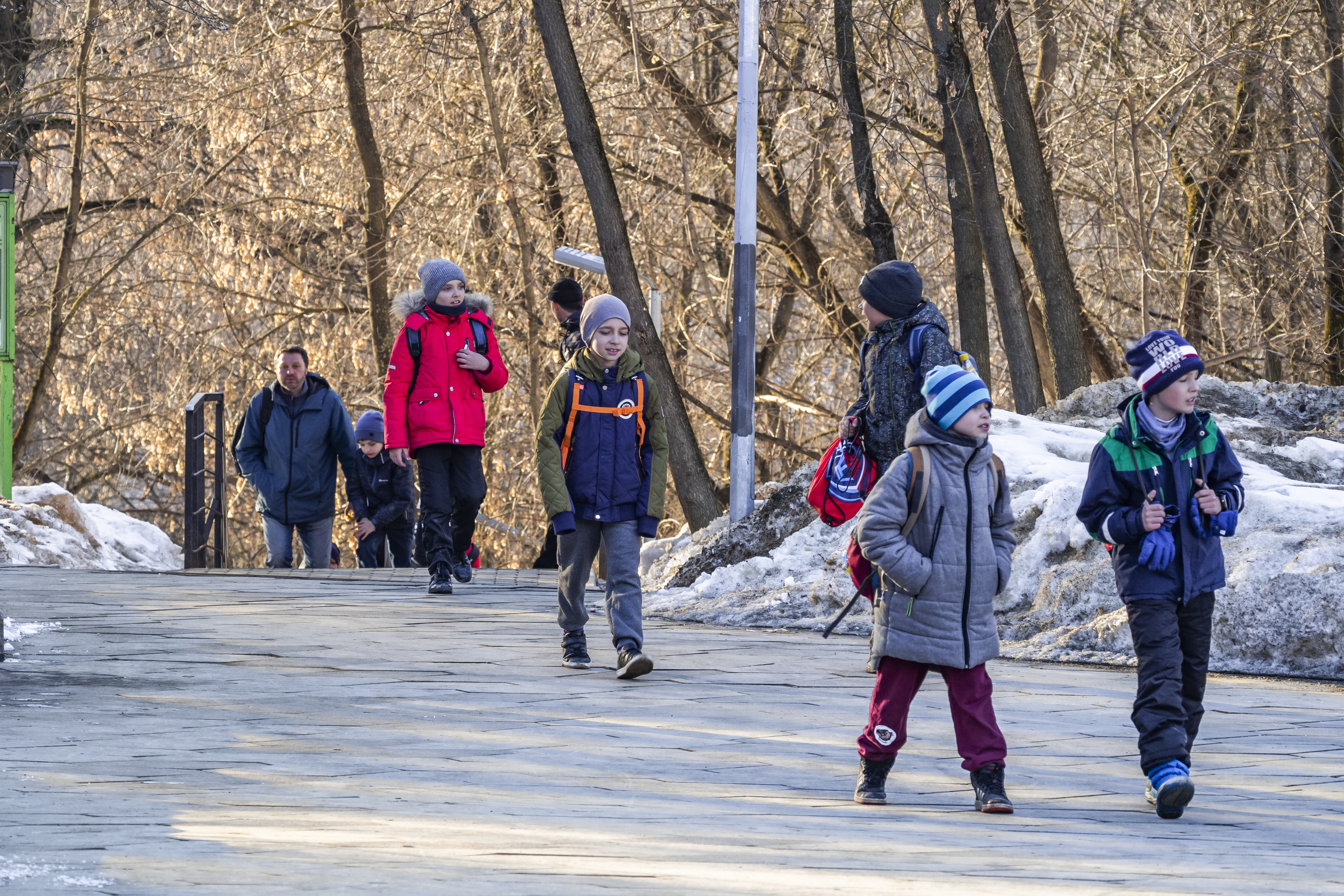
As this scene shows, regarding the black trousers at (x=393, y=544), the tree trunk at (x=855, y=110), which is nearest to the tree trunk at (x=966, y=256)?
the tree trunk at (x=855, y=110)

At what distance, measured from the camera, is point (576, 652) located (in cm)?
755

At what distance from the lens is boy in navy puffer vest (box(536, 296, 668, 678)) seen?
23.3ft

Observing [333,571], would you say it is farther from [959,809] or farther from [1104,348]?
[1104,348]

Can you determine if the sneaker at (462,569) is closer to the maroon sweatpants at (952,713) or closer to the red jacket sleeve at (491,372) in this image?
the red jacket sleeve at (491,372)

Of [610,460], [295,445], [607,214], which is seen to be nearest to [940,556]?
[610,460]

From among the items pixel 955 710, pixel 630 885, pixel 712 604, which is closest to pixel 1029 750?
pixel 955 710

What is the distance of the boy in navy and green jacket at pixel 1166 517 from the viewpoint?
16.9 ft

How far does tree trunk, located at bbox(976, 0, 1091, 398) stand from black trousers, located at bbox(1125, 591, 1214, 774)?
384 inches

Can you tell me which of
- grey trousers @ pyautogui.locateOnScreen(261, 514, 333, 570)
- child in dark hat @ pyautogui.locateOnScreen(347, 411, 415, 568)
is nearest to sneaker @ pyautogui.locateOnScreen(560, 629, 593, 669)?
grey trousers @ pyautogui.locateOnScreen(261, 514, 333, 570)

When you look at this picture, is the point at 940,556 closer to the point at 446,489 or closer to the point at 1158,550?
the point at 1158,550

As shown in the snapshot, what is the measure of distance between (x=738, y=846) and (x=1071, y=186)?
54.3 feet

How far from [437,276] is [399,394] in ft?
2.28

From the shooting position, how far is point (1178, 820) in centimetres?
485

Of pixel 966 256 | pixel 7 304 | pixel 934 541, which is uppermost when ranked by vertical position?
pixel 966 256
